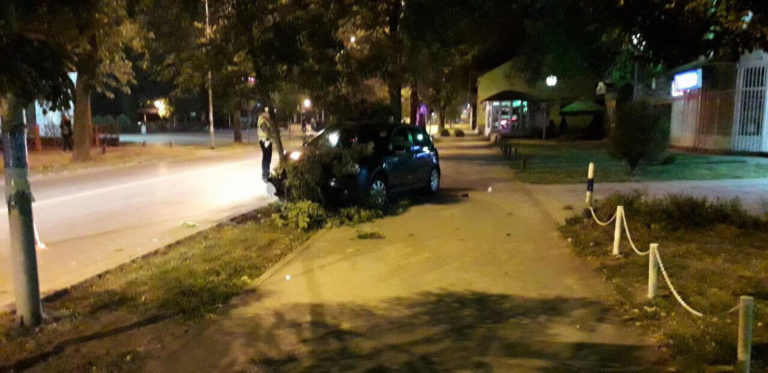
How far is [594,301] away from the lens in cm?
615

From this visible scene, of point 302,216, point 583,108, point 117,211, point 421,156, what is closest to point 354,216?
point 302,216

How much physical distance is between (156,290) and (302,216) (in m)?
3.48

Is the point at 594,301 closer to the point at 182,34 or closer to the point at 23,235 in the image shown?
the point at 23,235

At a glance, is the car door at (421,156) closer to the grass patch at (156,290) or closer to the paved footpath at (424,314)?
the paved footpath at (424,314)

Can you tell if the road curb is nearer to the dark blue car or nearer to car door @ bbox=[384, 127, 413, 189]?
the dark blue car

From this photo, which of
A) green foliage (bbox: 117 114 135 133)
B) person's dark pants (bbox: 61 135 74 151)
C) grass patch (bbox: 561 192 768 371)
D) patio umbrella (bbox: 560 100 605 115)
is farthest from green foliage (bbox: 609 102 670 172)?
green foliage (bbox: 117 114 135 133)

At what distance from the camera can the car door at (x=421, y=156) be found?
12672mm

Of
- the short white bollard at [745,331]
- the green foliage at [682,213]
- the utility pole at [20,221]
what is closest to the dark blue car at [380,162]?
the green foliage at [682,213]

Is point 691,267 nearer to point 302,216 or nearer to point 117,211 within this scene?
point 302,216

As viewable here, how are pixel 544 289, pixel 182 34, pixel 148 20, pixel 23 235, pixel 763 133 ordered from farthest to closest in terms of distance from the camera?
pixel 148 20, pixel 763 133, pixel 182 34, pixel 544 289, pixel 23 235

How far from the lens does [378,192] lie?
11.2 meters

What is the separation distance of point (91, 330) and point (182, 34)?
10.5 meters

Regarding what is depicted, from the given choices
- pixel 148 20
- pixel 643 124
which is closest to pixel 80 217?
pixel 643 124

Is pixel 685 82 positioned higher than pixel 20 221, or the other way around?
pixel 685 82
